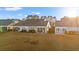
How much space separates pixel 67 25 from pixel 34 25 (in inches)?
16.2

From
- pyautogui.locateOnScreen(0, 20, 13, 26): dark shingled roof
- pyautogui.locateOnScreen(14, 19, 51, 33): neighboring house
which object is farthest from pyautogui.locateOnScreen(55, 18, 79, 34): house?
pyautogui.locateOnScreen(0, 20, 13, 26): dark shingled roof

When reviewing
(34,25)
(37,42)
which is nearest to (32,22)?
(34,25)

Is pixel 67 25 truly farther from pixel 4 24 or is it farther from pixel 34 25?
pixel 4 24

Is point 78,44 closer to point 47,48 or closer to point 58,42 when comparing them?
point 58,42

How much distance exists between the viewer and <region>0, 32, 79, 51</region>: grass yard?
2100mm

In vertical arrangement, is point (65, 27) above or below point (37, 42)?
above

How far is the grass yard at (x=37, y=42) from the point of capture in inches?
82.7

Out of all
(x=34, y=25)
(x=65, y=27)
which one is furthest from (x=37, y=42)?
(x=65, y=27)

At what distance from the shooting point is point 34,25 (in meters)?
2.11

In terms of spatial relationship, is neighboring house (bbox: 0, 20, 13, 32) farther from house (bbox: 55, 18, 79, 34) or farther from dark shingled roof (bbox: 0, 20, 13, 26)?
house (bbox: 55, 18, 79, 34)

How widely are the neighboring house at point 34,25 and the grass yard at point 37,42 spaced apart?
6 centimetres
